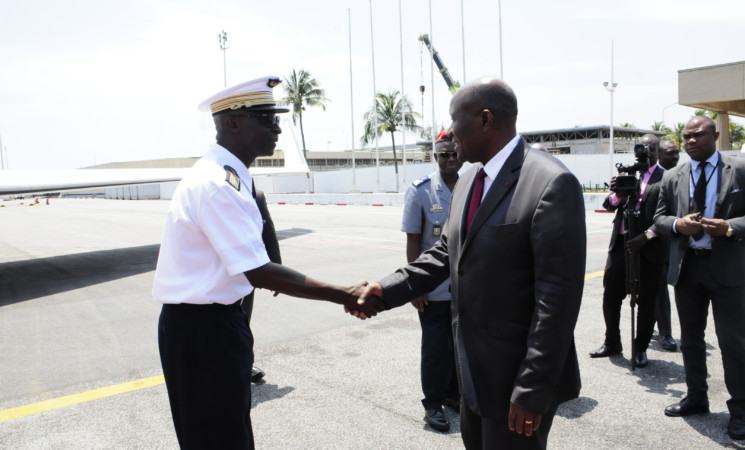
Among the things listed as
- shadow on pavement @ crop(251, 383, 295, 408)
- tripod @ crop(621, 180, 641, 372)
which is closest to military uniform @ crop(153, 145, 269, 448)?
shadow on pavement @ crop(251, 383, 295, 408)

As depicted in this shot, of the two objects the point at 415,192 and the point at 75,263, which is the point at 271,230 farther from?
the point at 75,263

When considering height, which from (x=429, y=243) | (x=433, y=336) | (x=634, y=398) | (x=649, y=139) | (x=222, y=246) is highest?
(x=649, y=139)

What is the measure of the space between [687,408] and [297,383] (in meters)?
2.96

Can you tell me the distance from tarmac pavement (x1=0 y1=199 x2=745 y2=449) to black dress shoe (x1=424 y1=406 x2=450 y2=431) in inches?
1.7

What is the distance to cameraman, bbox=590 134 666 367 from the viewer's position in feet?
16.0

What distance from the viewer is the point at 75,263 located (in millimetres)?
12227

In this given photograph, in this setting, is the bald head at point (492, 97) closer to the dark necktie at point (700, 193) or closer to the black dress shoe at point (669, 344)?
the dark necktie at point (700, 193)

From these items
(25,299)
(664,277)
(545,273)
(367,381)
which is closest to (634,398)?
(664,277)

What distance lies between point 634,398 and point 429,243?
197 centimetres

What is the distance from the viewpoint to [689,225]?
12.2 ft

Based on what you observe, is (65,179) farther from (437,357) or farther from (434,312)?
(437,357)

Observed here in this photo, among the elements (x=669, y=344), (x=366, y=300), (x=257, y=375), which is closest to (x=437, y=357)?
(x=366, y=300)

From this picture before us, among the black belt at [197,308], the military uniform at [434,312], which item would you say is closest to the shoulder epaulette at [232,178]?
the black belt at [197,308]

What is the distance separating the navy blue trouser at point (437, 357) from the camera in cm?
376
